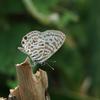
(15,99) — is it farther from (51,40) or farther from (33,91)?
(51,40)

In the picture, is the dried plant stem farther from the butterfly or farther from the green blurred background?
the green blurred background

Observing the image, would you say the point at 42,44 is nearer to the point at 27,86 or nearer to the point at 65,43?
the point at 27,86

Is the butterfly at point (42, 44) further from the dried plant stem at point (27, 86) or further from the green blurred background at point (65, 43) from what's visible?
the green blurred background at point (65, 43)

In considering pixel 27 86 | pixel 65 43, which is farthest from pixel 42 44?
pixel 65 43

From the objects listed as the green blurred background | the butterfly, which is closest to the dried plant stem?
the butterfly

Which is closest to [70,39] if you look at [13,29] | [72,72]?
[72,72]

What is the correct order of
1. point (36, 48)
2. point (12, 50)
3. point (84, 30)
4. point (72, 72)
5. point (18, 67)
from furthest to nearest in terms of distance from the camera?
point (84, 30), point (72, 72), point (12, 50), point (36, 48), point (18, 67)
